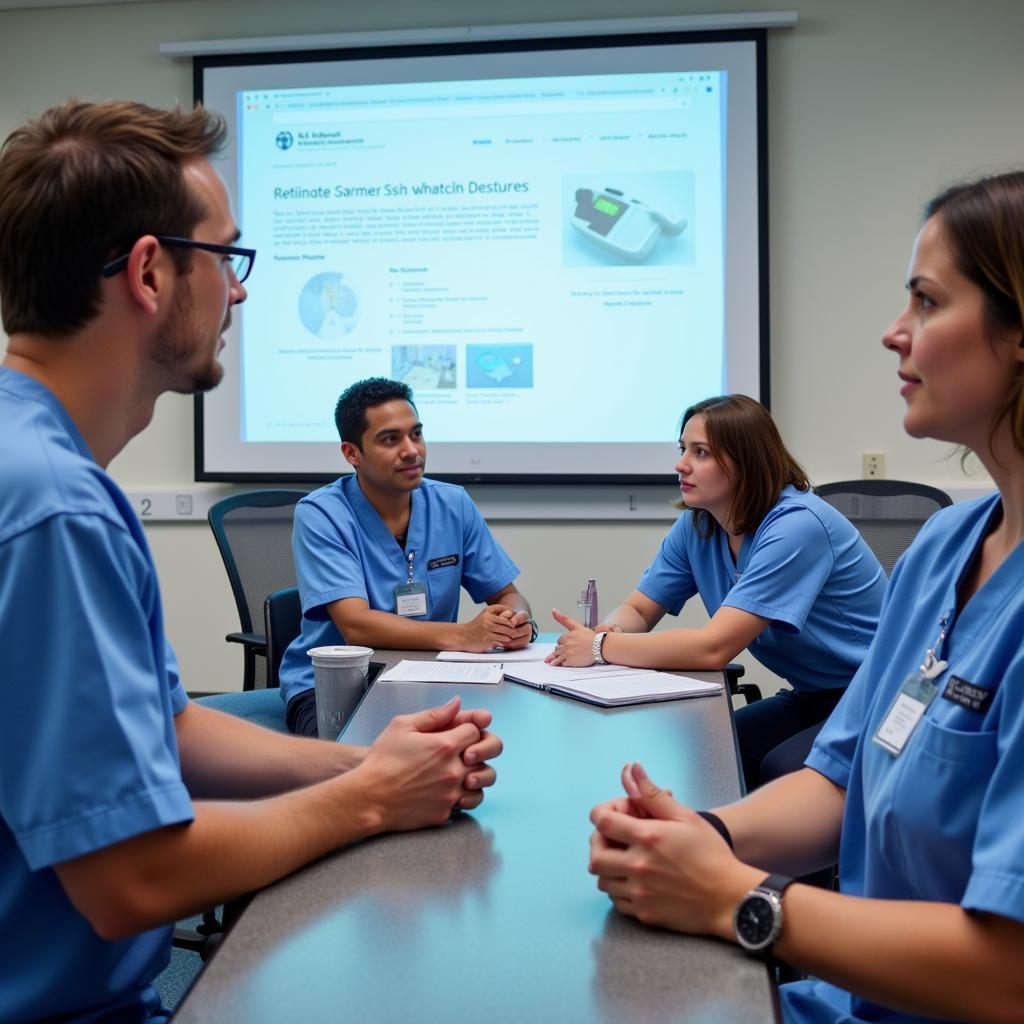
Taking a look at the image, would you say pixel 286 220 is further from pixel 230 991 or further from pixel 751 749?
pixel 230 991

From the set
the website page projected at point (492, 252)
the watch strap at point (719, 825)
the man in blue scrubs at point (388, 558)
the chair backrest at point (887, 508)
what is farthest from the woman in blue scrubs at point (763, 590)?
the website page projected at point (492, 252)

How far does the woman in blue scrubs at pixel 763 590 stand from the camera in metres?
2.20

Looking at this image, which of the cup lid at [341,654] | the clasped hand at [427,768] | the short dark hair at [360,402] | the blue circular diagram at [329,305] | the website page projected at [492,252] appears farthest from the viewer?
the blue circular diagram at [329,305]

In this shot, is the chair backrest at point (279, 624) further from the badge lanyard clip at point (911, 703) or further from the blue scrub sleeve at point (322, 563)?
the badge lanyard clip at point (911, 703)

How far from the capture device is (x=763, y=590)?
226 centimetres

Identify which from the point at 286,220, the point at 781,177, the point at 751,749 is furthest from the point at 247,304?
the point at 751,749

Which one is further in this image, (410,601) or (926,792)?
(410,601)

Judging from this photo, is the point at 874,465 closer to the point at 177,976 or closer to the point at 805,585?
the point at 805,585

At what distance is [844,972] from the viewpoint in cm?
91

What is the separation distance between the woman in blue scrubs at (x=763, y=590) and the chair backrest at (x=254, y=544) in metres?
1.08

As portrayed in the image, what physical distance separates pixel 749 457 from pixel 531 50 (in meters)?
2.16

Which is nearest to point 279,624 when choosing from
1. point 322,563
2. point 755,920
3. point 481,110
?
point 322,563

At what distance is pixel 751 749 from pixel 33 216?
197cm

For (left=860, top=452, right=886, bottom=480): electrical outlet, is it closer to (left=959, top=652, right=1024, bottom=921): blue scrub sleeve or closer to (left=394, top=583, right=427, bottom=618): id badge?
(left=394, top=583, right=427, bottom=618): id badge
